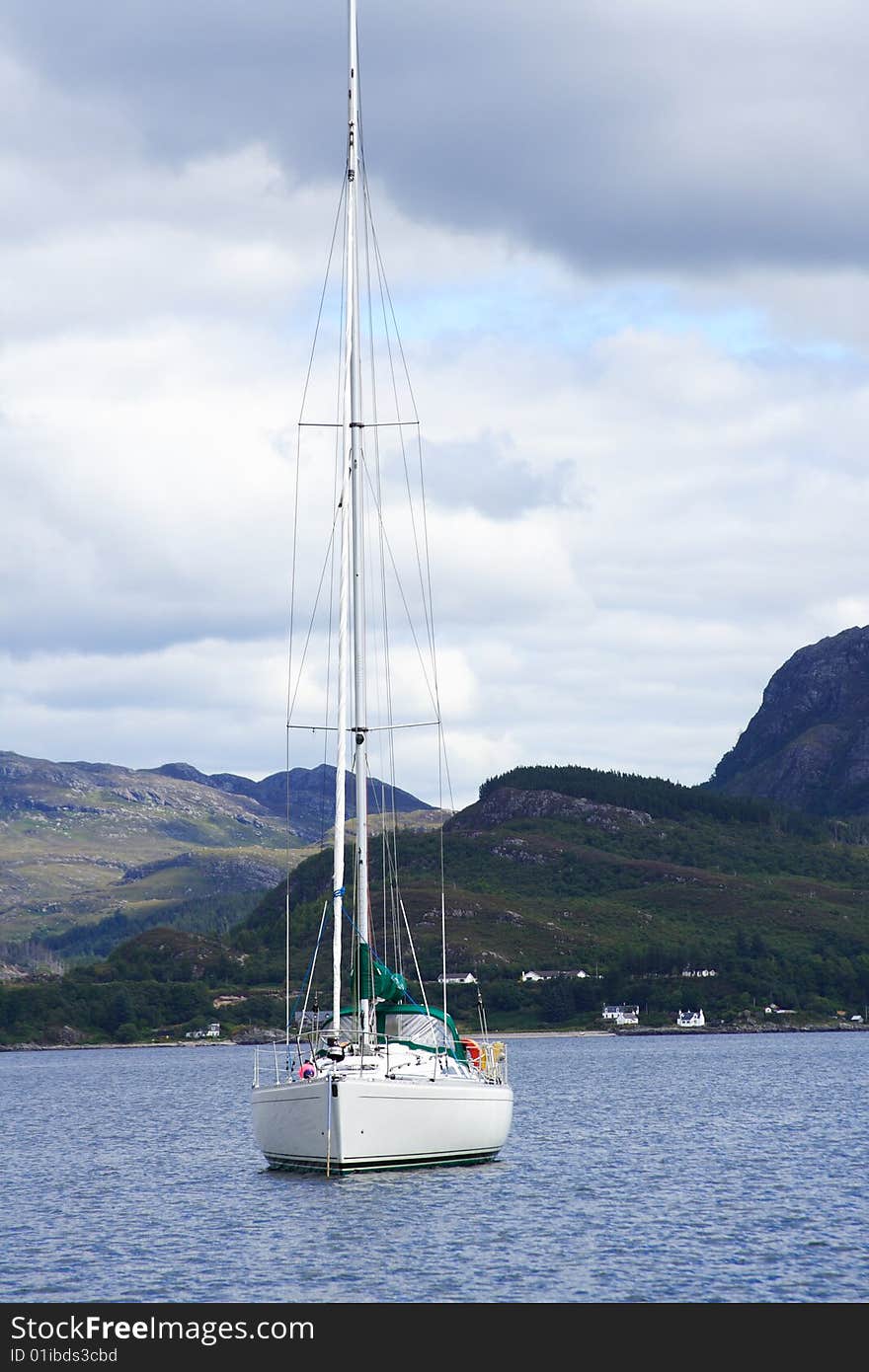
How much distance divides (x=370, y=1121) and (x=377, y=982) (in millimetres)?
8705

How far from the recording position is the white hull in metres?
60.6

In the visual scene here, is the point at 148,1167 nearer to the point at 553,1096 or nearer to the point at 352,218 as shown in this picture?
the point at 352,218

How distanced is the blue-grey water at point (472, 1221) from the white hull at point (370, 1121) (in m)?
1.10

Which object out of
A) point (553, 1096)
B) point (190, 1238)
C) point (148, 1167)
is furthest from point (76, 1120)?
point (190, 1238)

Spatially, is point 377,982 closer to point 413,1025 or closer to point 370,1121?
point 413,1025

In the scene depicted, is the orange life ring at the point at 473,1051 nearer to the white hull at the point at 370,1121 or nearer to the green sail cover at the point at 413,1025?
the green sail cover at the point at 413,1025

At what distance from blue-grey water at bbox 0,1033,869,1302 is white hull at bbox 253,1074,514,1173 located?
110 cm

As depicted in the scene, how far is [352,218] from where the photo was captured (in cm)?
7275

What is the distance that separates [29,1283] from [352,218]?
142 feet

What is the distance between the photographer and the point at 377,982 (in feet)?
227

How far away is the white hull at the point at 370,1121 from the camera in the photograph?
60594 millimetres

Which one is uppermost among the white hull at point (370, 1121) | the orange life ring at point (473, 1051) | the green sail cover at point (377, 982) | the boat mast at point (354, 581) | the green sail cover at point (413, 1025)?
the boat mast at point (354, 581)

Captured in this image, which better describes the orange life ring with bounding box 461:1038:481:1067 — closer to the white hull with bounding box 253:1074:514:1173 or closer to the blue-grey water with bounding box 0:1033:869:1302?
the blue-grey water with bounding box 0:1033:869:1302

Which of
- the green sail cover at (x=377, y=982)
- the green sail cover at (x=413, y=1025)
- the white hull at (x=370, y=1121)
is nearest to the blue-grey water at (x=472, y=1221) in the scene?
Answer: the white hull at (x=370, y=1121)
